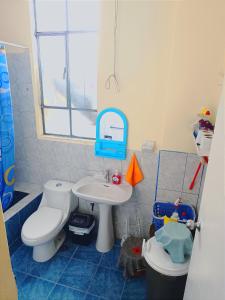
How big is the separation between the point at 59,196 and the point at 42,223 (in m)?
0.33

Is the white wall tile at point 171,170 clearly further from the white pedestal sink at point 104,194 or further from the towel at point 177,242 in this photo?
the towel at point 177,242

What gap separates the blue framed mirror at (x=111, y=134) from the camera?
203 cm

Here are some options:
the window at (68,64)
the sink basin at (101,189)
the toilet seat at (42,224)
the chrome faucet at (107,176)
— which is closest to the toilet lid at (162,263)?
the sink basin at (101,189)

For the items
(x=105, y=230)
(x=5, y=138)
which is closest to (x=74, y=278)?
(x=105, y=230)

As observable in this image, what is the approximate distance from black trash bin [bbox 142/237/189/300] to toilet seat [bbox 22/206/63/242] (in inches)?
36.8

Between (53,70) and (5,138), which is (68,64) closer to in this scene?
(53,70)

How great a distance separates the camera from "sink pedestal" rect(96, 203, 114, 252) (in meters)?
2.09

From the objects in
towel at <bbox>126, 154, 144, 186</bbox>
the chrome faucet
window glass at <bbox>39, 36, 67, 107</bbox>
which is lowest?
the chrome faucet

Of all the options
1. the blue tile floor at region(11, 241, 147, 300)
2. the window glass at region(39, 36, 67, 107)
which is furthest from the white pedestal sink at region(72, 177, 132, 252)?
the window glass at region(39, 36, 67, 107)

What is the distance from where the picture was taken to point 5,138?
2.09m

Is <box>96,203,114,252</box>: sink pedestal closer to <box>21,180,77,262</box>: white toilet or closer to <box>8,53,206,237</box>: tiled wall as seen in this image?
<box>8,53,206,237</box>: tiled wall

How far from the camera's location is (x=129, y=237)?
2.10 m

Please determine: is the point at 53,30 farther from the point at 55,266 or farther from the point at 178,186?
the point at 55,266

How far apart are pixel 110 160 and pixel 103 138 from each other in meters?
0.24
